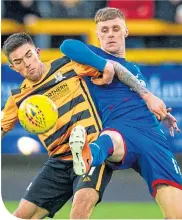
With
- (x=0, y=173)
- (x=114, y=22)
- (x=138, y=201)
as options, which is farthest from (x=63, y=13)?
(x=114, y=22)

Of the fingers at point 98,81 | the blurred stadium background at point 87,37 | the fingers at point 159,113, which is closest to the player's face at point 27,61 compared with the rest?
the fingers at point 98,81

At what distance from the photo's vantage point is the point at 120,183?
10.5 metres

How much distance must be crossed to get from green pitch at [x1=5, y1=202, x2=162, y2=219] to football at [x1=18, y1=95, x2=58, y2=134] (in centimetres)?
239

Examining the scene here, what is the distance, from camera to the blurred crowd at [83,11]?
36.7 ft

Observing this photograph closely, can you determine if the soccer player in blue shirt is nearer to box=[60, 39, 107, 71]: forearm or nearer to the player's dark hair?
box=[60, 39, 107, 71]: forearm

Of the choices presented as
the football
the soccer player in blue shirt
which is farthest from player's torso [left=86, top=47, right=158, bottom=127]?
the football

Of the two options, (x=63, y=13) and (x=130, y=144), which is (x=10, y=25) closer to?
(x=63, y=13)

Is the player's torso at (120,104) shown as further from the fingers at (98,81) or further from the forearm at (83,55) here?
the forearm at (83,55)

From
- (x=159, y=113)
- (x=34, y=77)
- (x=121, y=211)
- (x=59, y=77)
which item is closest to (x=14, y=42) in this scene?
(x=34, y=77)

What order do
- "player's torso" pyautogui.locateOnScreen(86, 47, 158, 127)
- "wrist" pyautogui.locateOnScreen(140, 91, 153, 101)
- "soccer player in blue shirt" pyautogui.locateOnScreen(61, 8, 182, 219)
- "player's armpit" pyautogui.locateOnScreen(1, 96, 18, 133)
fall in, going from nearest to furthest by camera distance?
"soccer player in blue shirt" pyautogui.locateOnScreen(61, 8, 182, 219) → "wrist" pyautogui.locateOnScreen(140, 91, 153, 101) → "player's torso" pyautogui.locateOnScreen(86, 47, 158, 127) → "player's armpit" pyautogui.locateOnScreen(1, 96, 18, 133)

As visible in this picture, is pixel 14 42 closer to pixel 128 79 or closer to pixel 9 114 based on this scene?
pixel 9 114

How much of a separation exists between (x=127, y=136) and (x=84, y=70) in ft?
2.01

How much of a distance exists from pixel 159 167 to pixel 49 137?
89 cm

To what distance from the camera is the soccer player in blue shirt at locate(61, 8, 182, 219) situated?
5938mm
